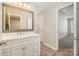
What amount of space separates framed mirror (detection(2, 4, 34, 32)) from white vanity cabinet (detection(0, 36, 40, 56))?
0.58 ft

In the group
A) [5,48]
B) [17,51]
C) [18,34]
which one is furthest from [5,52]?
[18,34]

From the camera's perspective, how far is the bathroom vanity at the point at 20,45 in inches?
62.6

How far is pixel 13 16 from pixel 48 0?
0.60 metres

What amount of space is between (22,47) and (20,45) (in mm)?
44

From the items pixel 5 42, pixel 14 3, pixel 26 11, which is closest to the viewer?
pixel 5 42

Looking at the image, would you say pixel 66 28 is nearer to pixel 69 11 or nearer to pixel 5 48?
pixel 69 11

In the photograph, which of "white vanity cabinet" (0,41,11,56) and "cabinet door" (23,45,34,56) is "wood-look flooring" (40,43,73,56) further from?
"white vanity cabinet" (0,41,11,56)

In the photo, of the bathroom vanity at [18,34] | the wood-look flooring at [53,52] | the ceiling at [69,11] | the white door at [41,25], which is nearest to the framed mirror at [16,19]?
the bathroom vanity at [18,34]

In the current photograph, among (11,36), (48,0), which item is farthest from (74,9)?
(11,36)

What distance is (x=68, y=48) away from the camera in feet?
5.58

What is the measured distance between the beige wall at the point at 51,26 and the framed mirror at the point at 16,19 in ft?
0.74

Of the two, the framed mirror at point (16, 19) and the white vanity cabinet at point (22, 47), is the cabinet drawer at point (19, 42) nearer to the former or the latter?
the white vanity cabinet at point (22, 47)

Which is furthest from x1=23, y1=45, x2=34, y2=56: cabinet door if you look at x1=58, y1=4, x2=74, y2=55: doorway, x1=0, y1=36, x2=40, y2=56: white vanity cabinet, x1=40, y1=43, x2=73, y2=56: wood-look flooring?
x1=58, y1=4, x2=74, y2=55: doorway

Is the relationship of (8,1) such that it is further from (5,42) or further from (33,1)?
(5,42)
